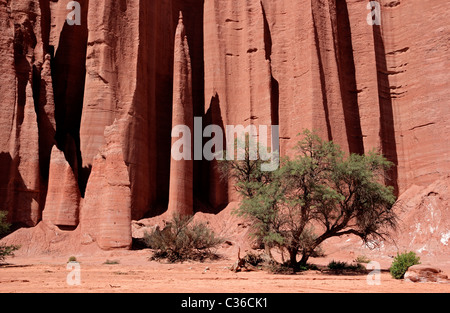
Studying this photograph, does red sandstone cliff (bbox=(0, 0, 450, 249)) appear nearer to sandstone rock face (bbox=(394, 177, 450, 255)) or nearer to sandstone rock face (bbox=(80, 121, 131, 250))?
sandstone rock face (bbox=(80, 121, 131, 250))

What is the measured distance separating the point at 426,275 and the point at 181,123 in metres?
19.1

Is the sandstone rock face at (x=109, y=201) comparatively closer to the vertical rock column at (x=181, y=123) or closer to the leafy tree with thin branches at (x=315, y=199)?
the vertical rock column at (x=181, y=123)

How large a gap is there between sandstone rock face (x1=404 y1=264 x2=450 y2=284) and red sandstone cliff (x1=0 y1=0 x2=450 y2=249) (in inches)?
568

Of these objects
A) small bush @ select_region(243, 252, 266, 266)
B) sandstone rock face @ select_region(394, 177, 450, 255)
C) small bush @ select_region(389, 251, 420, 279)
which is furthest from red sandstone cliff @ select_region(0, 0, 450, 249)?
small bush @ select_region(389, 251, 420, 279)

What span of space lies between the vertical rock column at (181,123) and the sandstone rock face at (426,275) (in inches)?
646

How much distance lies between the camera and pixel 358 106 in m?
33.6

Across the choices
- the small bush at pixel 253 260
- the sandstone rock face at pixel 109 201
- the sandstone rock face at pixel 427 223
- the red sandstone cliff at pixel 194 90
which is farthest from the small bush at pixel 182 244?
the sandstone rock face at pixel 427 223

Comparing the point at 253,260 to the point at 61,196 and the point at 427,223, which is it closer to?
the point at 427,223

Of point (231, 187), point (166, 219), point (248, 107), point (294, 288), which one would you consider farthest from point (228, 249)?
point (294, 288)

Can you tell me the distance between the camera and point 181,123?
93.9 ft

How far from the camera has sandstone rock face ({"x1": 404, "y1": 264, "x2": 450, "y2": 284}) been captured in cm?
1216

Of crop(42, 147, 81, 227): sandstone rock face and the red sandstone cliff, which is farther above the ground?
the red sandstone cliff

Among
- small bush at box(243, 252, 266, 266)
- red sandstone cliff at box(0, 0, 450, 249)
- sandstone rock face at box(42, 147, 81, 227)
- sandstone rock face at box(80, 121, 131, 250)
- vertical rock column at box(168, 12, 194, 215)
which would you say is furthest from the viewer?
vertical rock column at box(168, 12, 194, 215)

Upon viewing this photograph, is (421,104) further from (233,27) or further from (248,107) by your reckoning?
(233,27)
